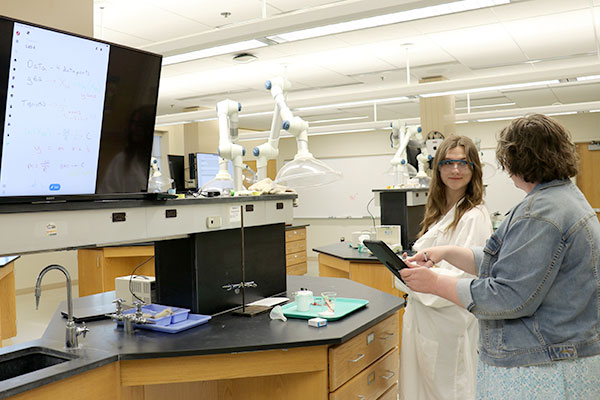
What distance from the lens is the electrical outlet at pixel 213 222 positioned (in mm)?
2219

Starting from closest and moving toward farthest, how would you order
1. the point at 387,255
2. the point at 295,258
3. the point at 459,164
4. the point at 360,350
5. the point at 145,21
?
the point at 387,255
the point at 360,350
the point at 459,164
the point at 145,21
the point at 295,258

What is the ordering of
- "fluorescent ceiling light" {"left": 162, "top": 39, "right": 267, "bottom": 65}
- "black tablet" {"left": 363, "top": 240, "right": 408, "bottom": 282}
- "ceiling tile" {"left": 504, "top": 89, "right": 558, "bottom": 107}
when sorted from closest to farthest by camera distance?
1. "black tablet" {"left": 363, "top": 240, "right": 408, "bottom": 282}
2. "fluorescent ceiling light" {"left": 162, "top": 39, "right": 267, "bottom": 65}
3. "ceiling tile" {"left": 504, "top": 89, "right": 558, "bottom": 107}

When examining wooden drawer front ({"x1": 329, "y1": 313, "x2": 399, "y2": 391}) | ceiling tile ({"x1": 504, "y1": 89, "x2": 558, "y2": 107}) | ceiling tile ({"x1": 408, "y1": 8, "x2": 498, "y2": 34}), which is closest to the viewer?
wooden drawer front ({"x1": 329, "y1": 313, "x2": 399, "y2": 391})

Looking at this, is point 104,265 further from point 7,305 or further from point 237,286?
point 237,286

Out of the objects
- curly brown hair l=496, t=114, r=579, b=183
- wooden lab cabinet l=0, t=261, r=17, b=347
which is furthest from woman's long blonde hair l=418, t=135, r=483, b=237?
wooden lab cabinet l=0, t=261, r=17, b=347

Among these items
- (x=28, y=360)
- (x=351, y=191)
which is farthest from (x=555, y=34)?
(x=351, y=191)

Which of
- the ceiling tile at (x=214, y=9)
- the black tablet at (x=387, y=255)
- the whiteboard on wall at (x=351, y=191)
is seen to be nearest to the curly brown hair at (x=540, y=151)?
the black tablet at (x=387, y=255)

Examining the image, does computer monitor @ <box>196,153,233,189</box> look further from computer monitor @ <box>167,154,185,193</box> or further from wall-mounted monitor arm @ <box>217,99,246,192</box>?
wall-mounted monitor arm @ <box>217,99,246,192</box>

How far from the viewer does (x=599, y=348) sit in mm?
1370

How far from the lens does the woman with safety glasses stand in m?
2.28

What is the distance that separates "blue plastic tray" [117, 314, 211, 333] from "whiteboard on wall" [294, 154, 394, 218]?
8.78 meters

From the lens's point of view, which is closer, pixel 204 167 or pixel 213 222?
pixel 213 222

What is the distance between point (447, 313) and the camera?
2.28m

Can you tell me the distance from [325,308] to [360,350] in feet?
0.86
